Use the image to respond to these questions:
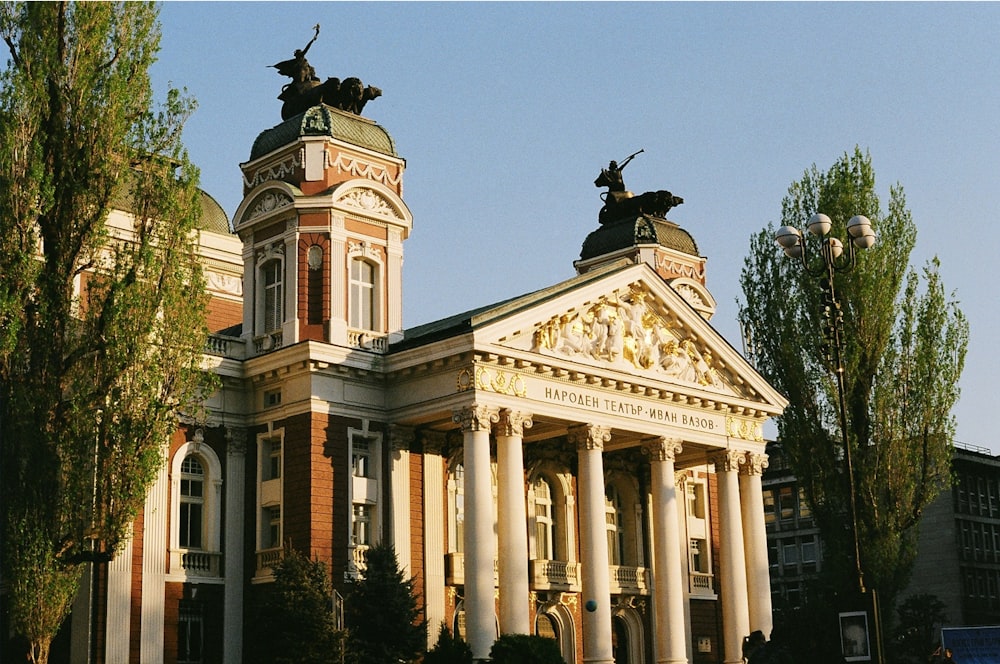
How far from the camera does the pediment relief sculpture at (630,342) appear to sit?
3884cm

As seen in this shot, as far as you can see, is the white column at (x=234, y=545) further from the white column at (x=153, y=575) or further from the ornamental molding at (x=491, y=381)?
the ornamental molding at (x=491, y=381)

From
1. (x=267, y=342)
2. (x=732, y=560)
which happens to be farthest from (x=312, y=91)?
(x=732, y=560)

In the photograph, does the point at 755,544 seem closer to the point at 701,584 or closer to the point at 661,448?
the point at 701,584

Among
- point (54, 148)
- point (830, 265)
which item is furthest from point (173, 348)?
point (830, 265)

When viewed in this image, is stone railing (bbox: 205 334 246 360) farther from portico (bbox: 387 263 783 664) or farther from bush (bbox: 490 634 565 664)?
bush (bbox: 490 634 565 664)

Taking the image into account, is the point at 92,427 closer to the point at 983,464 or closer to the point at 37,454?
the point at 37,454

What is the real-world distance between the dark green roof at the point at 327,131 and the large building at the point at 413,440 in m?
0.07

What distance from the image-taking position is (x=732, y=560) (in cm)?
4303

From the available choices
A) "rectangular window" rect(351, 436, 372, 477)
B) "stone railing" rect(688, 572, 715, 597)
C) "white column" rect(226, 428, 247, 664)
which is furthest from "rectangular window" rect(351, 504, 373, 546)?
"stone railing" rect(688, 572, 715, 597)

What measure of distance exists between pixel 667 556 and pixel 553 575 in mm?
3465

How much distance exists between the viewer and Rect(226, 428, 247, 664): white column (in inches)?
1435

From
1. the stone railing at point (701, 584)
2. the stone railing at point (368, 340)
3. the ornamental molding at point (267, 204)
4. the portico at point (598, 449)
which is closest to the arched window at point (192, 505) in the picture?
the stone railing at point (368, 340)

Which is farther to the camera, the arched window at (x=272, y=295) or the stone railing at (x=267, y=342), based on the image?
the arched window at (x=272, y=295)

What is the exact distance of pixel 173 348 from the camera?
31.2 m
